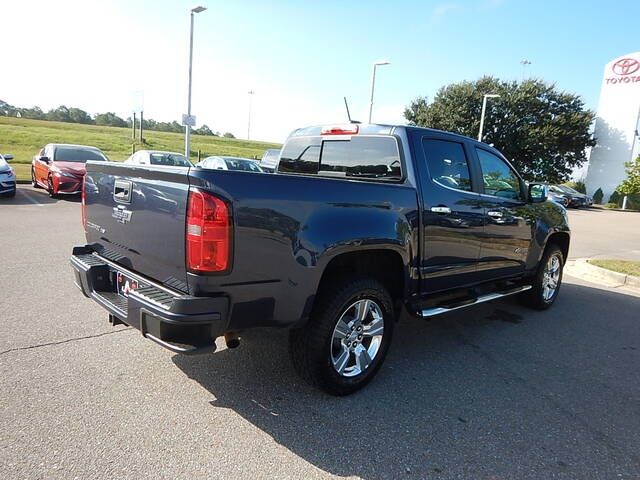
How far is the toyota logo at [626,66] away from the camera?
3203 cm

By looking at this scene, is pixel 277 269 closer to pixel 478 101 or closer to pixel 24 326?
pixel 24 326

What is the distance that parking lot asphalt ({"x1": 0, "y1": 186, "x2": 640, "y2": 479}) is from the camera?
96.4 inches

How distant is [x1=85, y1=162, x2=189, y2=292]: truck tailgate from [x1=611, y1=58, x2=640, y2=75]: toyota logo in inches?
1542

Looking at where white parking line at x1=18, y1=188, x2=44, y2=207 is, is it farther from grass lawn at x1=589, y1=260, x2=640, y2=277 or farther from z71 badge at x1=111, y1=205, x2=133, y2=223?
grass lawn at x1=589, y1=260, x2=640, y2=277

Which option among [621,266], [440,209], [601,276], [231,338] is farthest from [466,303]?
[621,266]

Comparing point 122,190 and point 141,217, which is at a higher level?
point 122,190

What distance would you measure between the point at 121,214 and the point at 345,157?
1.96 m

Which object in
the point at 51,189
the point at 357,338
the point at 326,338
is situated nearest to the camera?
the point at 326,338

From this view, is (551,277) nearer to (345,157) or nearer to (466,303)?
→ (466,303)

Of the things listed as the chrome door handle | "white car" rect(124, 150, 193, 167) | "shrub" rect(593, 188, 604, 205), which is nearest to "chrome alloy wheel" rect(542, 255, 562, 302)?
the chrome door handle

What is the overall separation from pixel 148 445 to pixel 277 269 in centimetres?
120

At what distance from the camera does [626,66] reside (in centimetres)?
3250

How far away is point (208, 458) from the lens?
2439 mm

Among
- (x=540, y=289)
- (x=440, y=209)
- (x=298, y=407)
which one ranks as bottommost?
(x=298, y=407)
